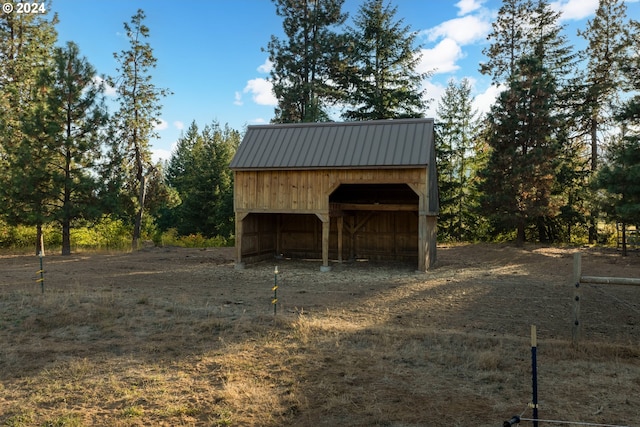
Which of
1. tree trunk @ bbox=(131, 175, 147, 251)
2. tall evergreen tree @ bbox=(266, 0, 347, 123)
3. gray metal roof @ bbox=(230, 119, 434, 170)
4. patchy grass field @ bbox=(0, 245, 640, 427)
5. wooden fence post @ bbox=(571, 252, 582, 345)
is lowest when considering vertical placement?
patchy grass field @ bbox=(0, 245, 640, 427)

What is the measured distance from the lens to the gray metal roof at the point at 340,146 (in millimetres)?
16281

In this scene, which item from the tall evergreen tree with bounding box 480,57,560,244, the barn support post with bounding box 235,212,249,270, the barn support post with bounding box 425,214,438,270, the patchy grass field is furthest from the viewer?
the tall evergreen tree with bounding box 480,57,560,244

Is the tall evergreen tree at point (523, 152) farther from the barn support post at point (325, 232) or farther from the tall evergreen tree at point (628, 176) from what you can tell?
the barn support post at point (325, 232)

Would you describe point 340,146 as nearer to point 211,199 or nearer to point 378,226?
point 378,226

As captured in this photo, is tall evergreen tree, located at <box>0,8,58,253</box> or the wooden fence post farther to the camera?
tall evergreen tree, located at <box>0,8,58,253</box>

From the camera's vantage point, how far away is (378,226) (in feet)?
69.1

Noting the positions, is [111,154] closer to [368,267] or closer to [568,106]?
[368,267]

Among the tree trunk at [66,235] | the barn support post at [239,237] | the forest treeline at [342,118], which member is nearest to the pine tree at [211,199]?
the forest treeline at [342,118]

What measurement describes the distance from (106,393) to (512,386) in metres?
5.06

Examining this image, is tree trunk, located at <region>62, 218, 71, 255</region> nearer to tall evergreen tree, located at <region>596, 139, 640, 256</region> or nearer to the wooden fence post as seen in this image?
the wooden fence post

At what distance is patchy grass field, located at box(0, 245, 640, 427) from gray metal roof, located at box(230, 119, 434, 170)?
15.6 ft

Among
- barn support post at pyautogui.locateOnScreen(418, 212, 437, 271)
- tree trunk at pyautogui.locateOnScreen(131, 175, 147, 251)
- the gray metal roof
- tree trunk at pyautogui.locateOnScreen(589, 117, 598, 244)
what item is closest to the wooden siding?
the gray metal roof

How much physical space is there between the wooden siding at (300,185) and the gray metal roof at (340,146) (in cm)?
36

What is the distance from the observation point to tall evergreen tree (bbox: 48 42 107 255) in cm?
2103
